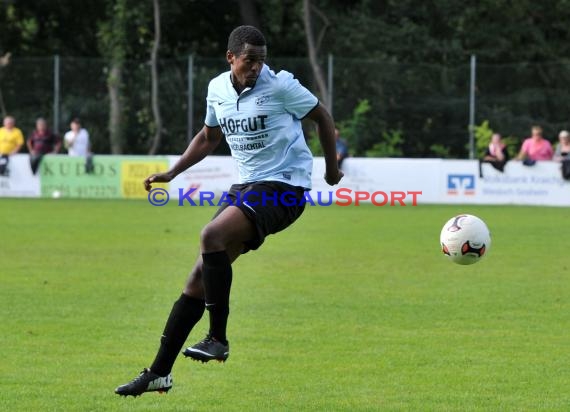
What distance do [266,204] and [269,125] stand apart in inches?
18.5

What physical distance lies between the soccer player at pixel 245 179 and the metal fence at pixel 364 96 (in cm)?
2319

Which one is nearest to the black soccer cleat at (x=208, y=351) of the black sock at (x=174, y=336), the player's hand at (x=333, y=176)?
the black sock at (x=174, y=336)

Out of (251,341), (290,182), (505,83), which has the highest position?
(505,83)

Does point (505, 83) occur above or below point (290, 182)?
above

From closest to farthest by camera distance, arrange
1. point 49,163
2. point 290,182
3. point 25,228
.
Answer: point 290,182 < point 25,228 < point 49,163

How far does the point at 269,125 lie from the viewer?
23.5 ft

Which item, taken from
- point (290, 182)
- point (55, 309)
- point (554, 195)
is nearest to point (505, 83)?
point (554, 195)

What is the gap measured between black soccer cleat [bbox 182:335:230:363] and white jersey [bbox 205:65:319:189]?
1.00 m

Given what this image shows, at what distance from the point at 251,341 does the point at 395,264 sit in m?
6.01

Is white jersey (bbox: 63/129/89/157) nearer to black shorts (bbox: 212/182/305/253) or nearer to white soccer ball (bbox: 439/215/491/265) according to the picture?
white soccer ball (bbox: 439/215/491/265)

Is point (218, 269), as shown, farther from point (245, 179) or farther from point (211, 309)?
point (245, 179)

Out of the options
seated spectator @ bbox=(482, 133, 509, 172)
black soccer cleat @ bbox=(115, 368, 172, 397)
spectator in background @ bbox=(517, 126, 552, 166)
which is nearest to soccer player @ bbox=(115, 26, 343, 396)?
black soccer cleat @ bbox=(115, 368, 172, 397)

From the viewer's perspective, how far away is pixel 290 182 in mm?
7207

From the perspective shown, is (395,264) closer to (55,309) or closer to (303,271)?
(303,271)
